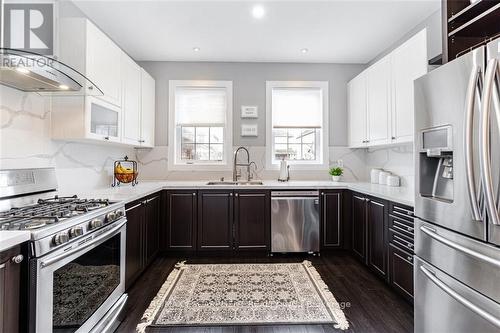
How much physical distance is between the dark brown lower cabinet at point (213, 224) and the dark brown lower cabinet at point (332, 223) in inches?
47.2

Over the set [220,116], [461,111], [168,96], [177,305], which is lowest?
[177,305]

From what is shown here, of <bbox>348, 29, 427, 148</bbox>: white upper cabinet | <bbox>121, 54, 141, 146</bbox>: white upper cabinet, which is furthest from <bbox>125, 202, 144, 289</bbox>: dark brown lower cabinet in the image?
<bbox>348, 29, 427, 148</bbox>: white upper cabinet

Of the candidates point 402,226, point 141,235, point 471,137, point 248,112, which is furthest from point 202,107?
point 471,137

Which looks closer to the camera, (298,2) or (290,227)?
(298,2)

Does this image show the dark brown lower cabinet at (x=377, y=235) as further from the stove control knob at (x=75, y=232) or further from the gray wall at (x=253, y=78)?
the stove control knob at (x=75, y=232)

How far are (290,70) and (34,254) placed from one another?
3772 mm

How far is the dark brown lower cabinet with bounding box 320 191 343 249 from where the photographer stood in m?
3.38

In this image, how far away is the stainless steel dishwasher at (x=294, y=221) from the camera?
10.8ft

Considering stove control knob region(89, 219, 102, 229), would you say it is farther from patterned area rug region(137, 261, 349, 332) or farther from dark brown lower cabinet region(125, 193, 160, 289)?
patterned area rug region(137, 261, 349, 332)

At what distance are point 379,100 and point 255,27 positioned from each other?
5.48 feet

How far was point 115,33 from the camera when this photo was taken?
123 inches

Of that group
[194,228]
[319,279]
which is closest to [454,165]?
[319,279]

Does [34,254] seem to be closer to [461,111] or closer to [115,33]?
[461,111]

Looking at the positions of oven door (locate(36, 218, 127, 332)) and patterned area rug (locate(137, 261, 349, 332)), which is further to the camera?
patterned area rug (locate(137, 261, 349, 332))
